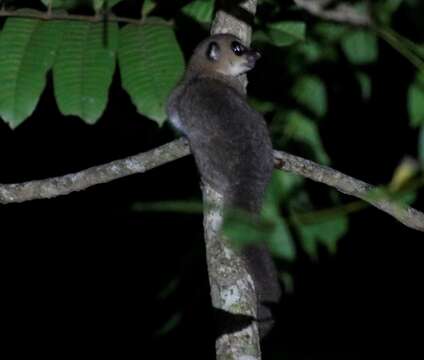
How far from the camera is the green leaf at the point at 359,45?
335 centimetres

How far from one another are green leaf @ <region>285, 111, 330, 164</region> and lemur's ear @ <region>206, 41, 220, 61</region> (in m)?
0.91

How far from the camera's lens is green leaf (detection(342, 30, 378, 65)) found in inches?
132

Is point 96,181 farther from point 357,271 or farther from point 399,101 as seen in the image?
point 357,271

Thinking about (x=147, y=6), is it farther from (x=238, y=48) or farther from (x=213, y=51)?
(x=213, y=51)

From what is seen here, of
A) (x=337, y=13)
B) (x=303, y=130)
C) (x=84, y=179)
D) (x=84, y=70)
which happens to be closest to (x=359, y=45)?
(x=303, y=130)

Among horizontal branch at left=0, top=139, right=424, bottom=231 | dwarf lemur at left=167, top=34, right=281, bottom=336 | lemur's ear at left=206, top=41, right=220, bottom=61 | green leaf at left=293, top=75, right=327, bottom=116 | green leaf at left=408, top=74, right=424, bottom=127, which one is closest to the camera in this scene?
green leaf at left=408, top=74, right=424, bottom=127

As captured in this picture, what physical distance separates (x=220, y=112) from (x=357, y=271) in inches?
153

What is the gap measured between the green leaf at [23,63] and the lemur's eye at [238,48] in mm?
1134

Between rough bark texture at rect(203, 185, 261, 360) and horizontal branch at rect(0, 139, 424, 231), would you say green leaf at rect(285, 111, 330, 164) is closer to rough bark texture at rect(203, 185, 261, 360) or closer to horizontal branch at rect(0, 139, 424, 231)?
horizontal branch at rect(0, 139, 424, 231)

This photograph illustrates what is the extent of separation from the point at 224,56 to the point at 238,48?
1.04ft

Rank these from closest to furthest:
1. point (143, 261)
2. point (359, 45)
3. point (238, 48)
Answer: point (359, 45)
point (238, 48)
point (143, 261)

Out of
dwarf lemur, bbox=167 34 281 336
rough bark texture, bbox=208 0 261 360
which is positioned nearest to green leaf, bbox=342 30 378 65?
rough bark texture, bbox=208 0 261 360

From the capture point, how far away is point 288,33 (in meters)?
3.43

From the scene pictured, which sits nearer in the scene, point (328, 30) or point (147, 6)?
point (147, 6)
